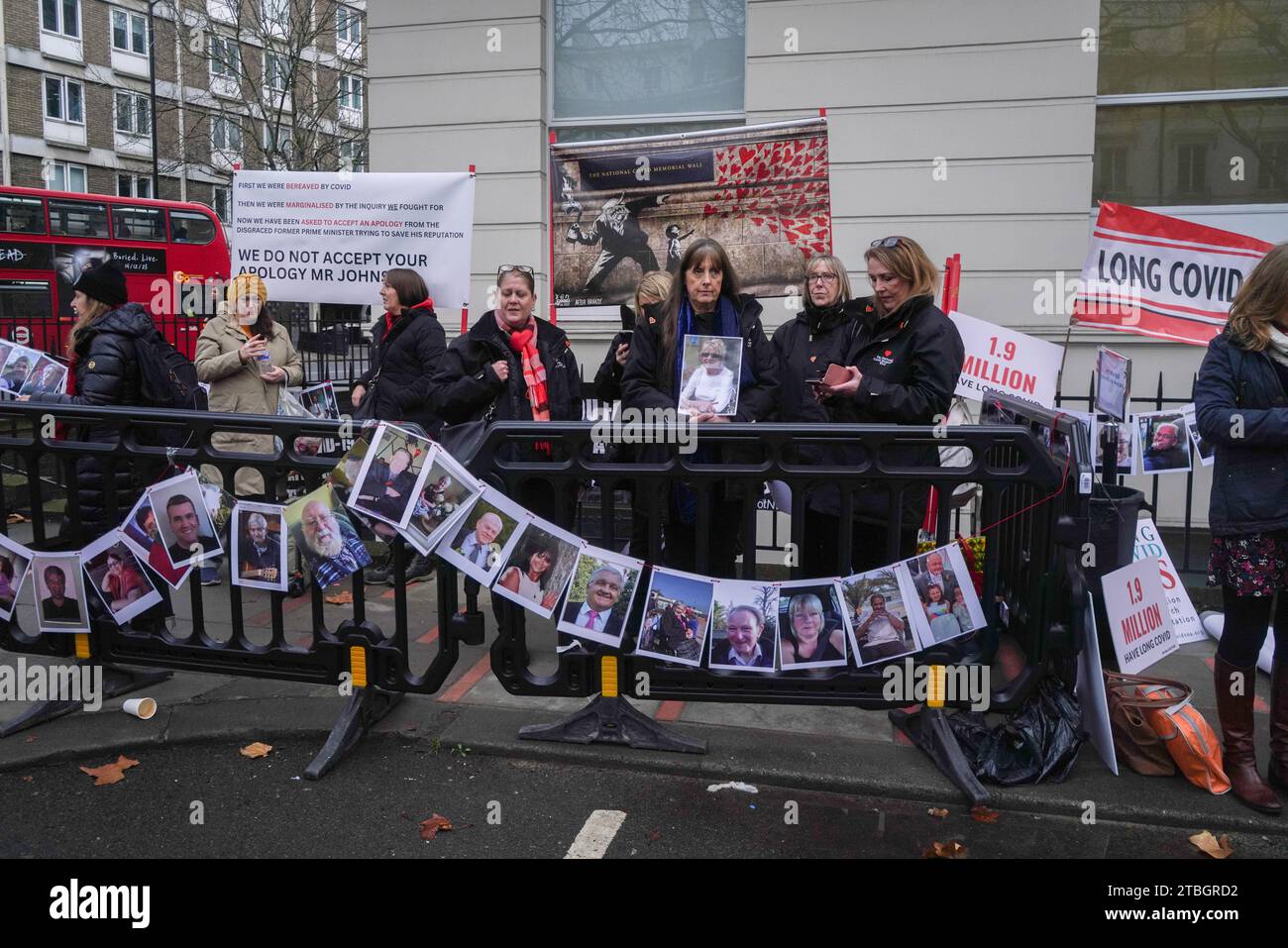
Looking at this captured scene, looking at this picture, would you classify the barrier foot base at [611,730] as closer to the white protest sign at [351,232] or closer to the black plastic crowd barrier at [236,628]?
the black plastic crowd barrier at [236,628]

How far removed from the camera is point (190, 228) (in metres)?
22.8

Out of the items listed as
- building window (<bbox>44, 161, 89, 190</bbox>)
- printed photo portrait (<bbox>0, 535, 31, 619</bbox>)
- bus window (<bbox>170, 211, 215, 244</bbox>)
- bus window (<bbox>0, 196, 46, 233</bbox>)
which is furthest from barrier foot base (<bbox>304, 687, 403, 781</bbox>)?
building window (<bbox>44, 161, 89, 190</bbox>)

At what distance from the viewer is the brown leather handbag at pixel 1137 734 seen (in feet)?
12.9

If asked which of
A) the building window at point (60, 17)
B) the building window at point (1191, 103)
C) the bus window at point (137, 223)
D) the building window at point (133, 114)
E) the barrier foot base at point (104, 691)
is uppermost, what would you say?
the building window at point (60, 17)

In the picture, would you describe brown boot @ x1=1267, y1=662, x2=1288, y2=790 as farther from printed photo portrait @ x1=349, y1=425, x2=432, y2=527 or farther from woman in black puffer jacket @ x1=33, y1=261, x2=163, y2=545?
woman in black puffer jacket @ x1=33, y1=261, x2=163, y2=545

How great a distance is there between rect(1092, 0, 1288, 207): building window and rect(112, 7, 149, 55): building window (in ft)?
158

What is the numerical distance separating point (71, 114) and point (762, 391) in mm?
47614

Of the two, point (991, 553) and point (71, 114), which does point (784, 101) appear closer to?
point (991, 553)

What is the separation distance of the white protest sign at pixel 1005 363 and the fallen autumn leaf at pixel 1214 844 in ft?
10.8

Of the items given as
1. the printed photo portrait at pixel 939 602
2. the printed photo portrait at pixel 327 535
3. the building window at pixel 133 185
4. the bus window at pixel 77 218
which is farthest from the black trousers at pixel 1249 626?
the building window at pixel 133 185

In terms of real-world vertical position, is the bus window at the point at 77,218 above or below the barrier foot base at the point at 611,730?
above

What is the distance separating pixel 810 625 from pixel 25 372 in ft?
13.6

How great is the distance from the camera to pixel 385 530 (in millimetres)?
4016

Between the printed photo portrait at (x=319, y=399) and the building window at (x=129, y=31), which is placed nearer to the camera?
the printed photo portrait at (x=319, y=399)
